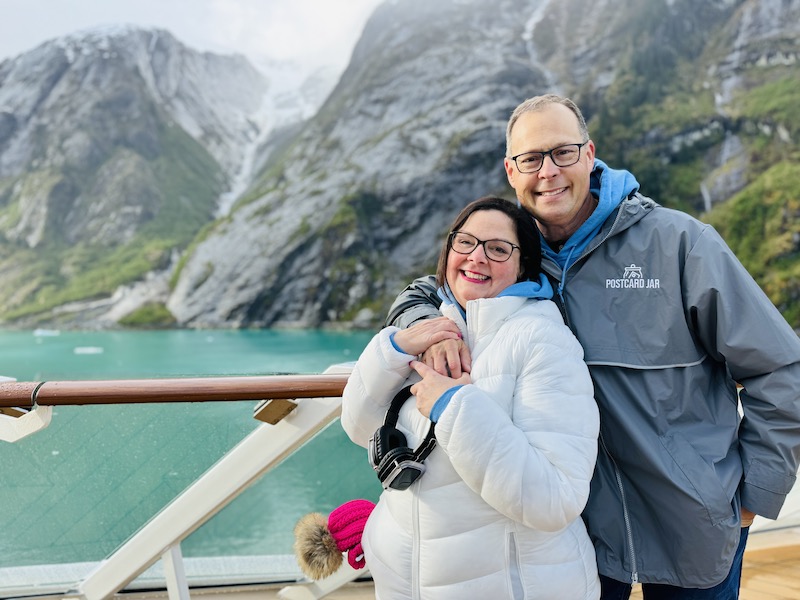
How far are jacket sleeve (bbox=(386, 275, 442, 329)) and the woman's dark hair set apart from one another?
6.1 inches

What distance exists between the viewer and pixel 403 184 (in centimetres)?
6119

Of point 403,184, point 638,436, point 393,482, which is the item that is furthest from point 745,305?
point 403,184

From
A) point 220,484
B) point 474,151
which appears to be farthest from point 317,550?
point 474,151

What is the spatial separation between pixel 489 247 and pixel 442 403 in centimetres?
44

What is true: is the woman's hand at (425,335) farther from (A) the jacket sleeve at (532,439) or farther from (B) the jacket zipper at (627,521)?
(B) the jacket zipper at (627,521)

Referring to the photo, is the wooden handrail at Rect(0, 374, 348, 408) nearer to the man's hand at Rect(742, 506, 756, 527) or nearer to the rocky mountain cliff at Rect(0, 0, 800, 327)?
the man's hand at Rect(742, 506, 756, 527)

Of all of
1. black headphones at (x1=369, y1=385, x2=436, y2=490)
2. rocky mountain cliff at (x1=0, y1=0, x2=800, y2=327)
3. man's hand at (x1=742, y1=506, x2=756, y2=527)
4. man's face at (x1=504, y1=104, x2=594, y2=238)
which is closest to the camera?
black headphones at (x1=369, y1=385, x2=436, y2=490)

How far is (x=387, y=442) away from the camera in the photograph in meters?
1.39

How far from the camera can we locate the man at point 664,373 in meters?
1.41

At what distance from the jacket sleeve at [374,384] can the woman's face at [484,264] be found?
0.22 m

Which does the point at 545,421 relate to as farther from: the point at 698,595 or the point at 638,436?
the point at 698,595

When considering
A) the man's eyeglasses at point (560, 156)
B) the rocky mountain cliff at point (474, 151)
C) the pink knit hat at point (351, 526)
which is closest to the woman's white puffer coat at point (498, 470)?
the pink knit hat at point (351, 526)

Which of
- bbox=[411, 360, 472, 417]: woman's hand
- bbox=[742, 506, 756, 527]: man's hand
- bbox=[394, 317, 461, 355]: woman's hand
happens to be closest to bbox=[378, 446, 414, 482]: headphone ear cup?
bbox=[411, 360, 472, 417]: woman's hand

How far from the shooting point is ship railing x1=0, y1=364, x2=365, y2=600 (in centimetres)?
181
